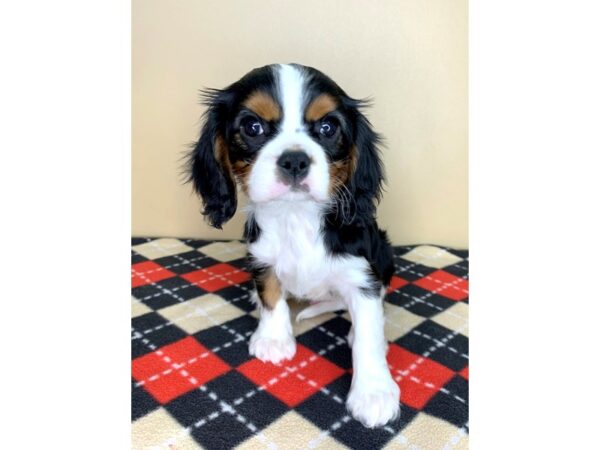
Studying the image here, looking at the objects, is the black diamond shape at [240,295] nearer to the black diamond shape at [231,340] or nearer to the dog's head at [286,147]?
the black diamond shape at [231,340]

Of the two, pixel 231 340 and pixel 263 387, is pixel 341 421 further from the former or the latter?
pixel 231 340

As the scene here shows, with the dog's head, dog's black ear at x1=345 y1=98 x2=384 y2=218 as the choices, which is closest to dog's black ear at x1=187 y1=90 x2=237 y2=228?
the dog's head

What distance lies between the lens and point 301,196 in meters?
1.13

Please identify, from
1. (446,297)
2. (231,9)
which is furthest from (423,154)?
(231,9)

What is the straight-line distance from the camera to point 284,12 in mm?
1944

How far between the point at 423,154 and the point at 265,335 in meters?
1.16

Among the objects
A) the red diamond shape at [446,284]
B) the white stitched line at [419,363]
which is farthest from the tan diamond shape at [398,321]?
the red diamond shape at [446,284]

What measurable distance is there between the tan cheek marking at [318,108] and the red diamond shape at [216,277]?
899 mm

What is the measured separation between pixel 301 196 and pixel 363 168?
0.30 metres

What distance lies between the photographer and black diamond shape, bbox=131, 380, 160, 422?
1080mm

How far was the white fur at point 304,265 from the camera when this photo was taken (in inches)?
43.4
